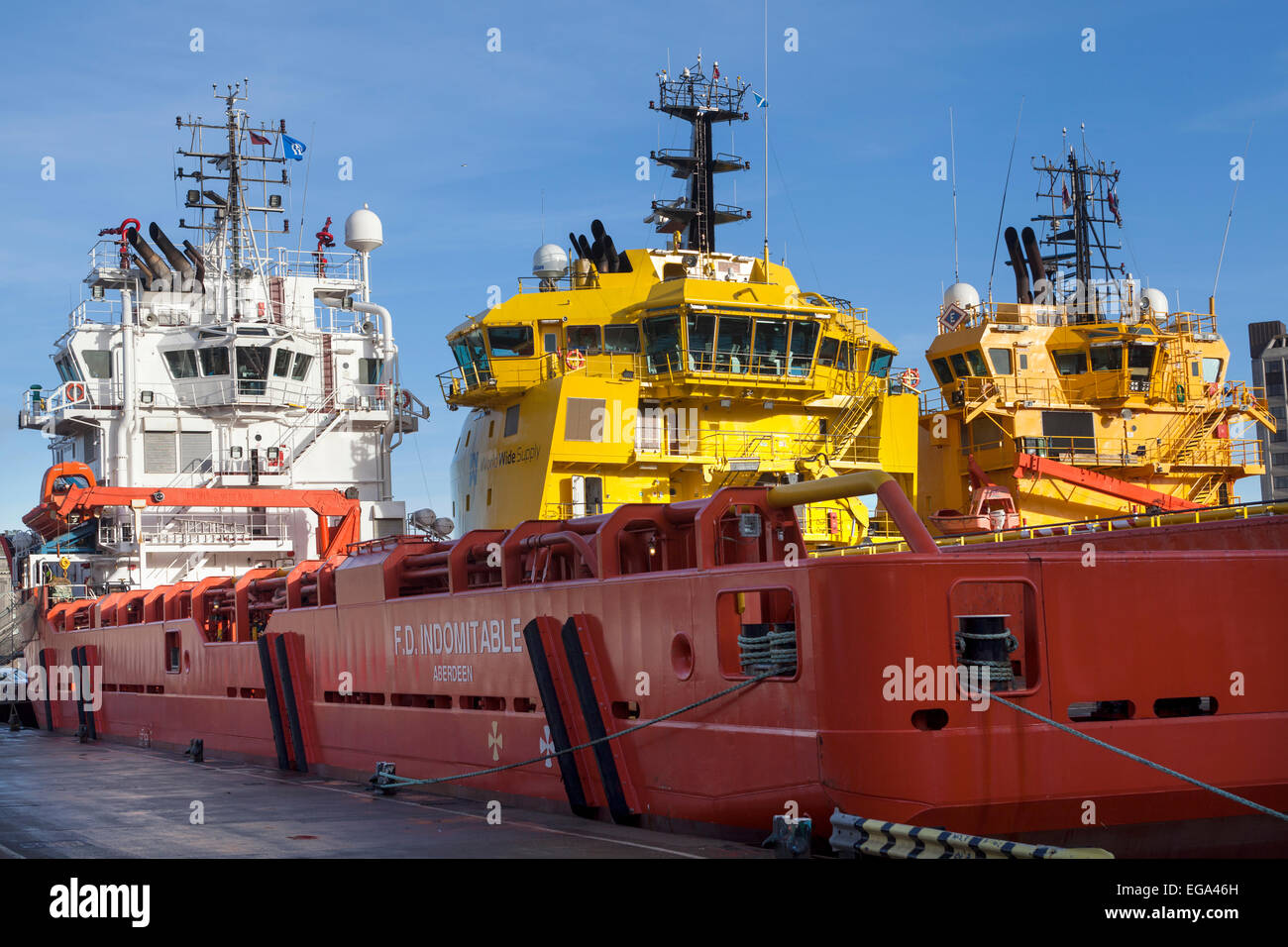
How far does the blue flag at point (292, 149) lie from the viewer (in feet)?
108

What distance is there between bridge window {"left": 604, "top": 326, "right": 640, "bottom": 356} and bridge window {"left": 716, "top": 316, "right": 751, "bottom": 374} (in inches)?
69.7

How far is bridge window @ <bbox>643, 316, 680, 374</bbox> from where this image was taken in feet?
74.4

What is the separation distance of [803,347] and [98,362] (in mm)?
15931

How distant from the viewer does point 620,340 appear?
78.1 ft

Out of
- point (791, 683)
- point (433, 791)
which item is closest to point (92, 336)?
point (433, 791)

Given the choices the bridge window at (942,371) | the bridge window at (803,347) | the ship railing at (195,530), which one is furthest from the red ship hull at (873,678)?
the bridge window at (942,371)

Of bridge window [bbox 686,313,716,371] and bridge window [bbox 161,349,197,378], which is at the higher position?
bridge window [bbox 161,349,197,378]

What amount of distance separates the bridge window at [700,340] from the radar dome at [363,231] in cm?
1285

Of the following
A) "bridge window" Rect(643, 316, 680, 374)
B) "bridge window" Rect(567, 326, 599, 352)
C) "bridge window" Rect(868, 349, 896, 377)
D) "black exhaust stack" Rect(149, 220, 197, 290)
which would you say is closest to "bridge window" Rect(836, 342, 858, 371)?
"bridge window" Rect(868, 349, 896, 377)

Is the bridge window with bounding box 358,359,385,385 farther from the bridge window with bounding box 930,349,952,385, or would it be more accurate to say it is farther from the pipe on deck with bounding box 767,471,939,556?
the pipe on deck with bounding box 767,471,939,556

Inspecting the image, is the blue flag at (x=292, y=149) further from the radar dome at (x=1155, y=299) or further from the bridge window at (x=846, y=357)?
the radar dome at (x=1155, y=299)
